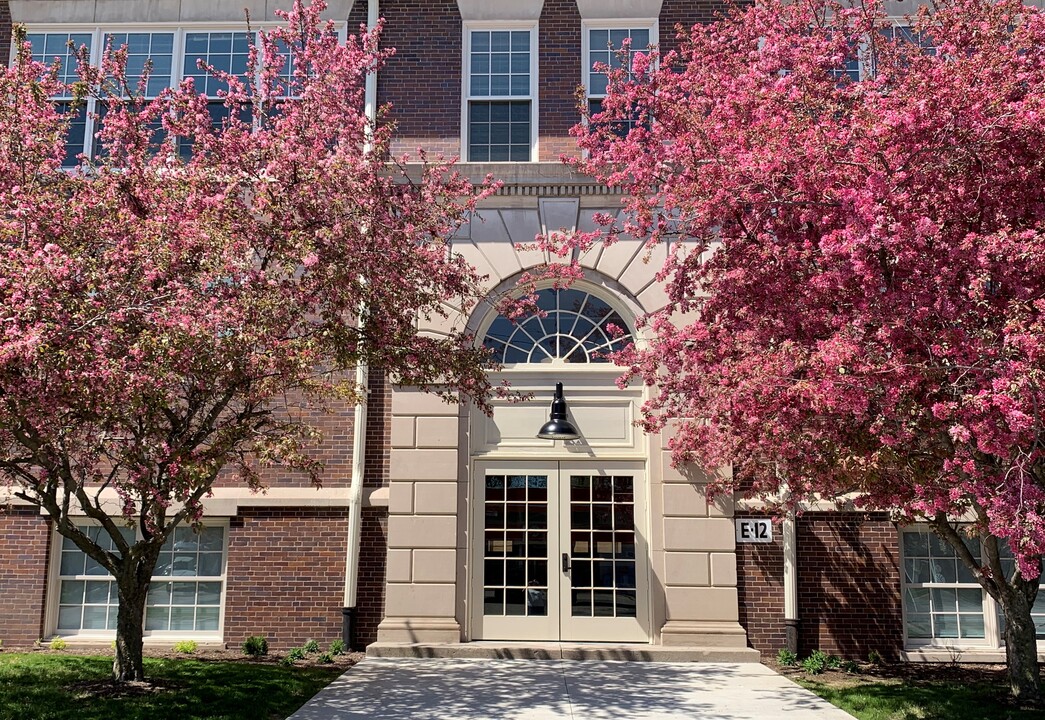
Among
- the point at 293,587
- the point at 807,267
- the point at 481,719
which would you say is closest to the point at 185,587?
the point at 293,587

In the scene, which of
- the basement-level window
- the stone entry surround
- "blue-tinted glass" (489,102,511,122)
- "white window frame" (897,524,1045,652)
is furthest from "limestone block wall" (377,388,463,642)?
"white window frame" (897,524,1045,652)

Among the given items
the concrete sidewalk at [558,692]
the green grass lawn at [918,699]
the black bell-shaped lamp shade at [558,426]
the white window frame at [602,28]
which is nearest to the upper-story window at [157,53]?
the white window frame at [602,28]

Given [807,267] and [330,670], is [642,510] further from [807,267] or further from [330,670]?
[807,267]

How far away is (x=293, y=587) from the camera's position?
12305mm

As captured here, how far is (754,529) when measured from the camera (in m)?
12.2

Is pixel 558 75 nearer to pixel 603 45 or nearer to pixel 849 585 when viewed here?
pixel 603 45

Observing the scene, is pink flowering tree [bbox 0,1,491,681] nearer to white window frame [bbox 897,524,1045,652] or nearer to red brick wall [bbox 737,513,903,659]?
red brick wall [bbox 737,513,903,659]

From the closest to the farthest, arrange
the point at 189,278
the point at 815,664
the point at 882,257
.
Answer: the point at 882,257, the point at 189,278, the point at 815,664

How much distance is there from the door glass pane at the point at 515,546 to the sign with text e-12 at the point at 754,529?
2.65m

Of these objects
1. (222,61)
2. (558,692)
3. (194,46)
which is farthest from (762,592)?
(194,46)

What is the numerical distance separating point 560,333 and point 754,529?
3.83 metres

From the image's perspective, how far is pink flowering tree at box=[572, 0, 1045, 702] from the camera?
21.8 ft

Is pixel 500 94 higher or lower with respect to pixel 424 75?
lower

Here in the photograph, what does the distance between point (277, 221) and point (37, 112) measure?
95.0 inches
